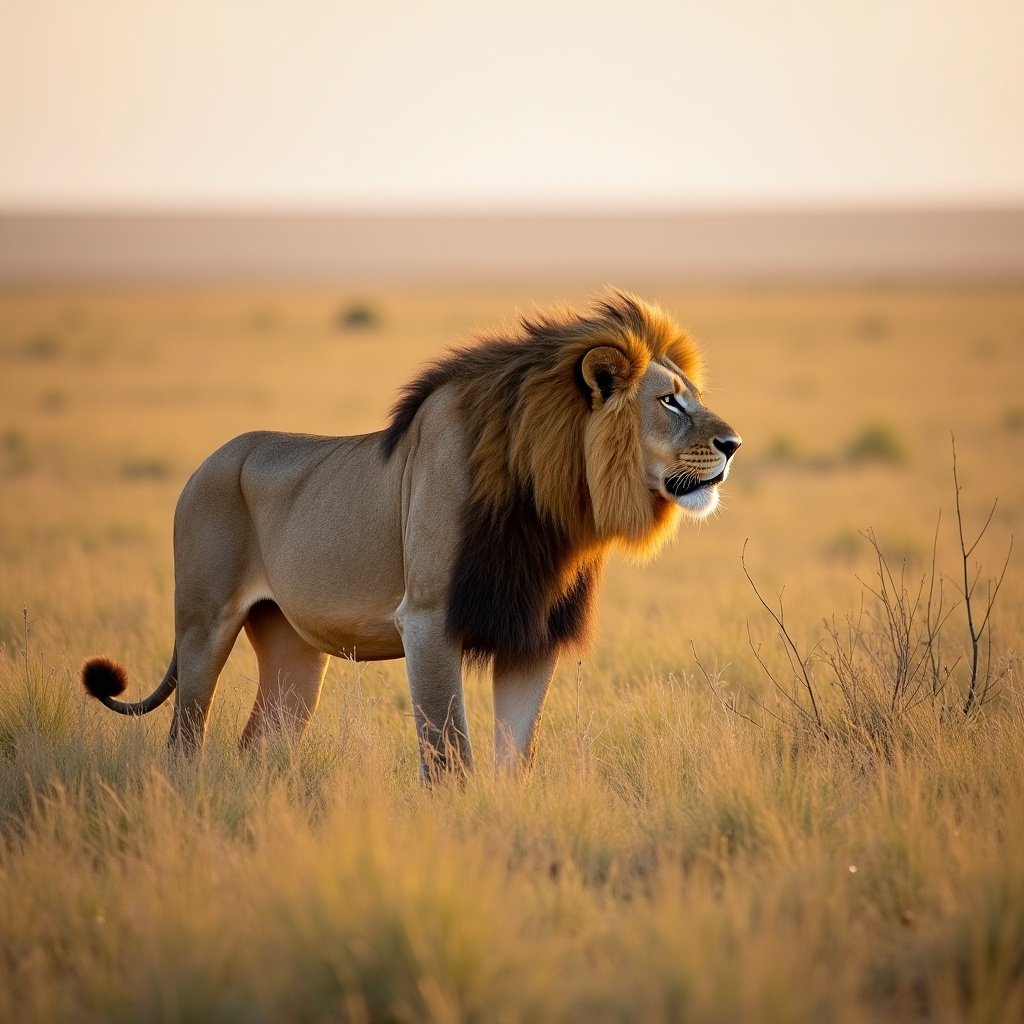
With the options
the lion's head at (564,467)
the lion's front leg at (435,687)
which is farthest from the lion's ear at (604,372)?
the lion's front leg at (435,687)

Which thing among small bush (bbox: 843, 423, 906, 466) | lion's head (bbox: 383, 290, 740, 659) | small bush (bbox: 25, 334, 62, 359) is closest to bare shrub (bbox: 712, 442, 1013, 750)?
lion's head (bbox: 383, 290, 740, 659)

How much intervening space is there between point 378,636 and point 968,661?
131 inches

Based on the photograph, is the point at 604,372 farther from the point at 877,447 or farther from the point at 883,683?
the point at 877,447

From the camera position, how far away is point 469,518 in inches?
210

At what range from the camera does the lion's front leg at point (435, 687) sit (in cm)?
524

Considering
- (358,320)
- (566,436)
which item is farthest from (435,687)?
(358,320)

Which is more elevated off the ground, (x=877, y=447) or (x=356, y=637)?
(x=356, y=637)

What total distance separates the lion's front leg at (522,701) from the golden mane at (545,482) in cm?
15

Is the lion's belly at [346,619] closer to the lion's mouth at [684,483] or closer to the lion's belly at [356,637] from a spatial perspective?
the lion's belly at [356,637]

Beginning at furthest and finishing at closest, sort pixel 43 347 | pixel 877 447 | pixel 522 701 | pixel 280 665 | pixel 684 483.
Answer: pixel 43 347, pixel 877 447, pixel 280 665, pixel 522 701, pixel 684 483

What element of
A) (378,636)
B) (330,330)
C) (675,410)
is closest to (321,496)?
(378,636)

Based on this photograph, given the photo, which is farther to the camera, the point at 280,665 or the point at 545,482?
the point at 280,665

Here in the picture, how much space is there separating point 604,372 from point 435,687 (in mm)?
1425

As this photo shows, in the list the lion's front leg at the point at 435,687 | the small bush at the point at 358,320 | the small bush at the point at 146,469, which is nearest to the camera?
the lion's front leg at the point at 435,687
